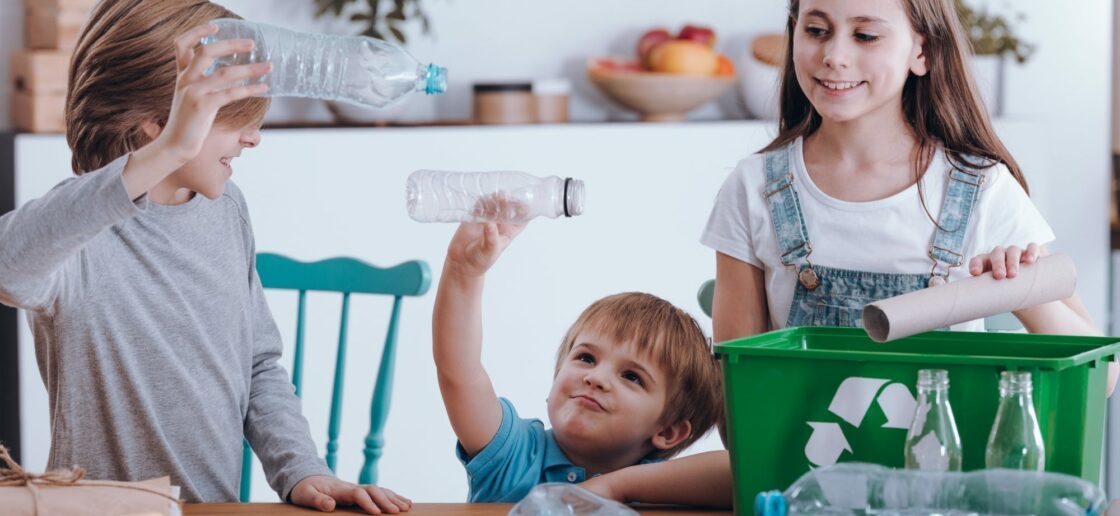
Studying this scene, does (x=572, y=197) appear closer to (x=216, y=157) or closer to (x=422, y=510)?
(x=422, y=510)

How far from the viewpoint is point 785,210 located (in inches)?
59.9

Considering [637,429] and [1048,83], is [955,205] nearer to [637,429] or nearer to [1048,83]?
[637,429]

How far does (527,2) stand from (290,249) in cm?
85

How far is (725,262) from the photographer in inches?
61.7

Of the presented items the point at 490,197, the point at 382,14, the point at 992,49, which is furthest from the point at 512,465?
the point at 992,49

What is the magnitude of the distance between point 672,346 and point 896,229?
0.30 meters

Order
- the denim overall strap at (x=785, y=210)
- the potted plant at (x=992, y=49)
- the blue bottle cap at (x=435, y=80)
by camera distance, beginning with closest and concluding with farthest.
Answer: the blue bottle cap at (x=435, y=80) → the denim overall strap at (x=785, y=210) → the potted plant at (x=992, y=49)

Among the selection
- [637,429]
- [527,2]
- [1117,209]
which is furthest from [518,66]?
[637,429]

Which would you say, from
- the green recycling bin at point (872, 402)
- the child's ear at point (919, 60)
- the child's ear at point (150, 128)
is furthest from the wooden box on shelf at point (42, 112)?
the green recycling bin at point (872, 402)

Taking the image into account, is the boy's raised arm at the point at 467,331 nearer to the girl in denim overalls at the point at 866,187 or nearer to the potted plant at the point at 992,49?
A: the girl in denim overalls at the point at 866,187

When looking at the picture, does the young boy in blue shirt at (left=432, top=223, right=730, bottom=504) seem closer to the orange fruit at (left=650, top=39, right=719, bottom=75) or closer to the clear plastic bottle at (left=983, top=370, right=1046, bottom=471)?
the clear plastic bottle at (left=983, top=370, right=1046, bottom=471)

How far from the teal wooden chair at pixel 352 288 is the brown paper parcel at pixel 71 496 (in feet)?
2.59

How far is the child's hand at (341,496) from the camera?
118 cm

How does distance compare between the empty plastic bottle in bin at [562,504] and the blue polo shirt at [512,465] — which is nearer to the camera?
the empty plastic bottle in bin at [562,504]
